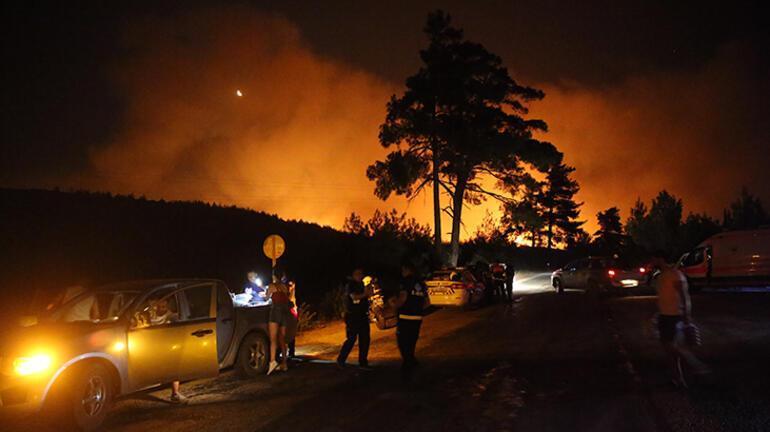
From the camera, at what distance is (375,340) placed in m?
15.5

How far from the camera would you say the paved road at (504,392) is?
6.87 m

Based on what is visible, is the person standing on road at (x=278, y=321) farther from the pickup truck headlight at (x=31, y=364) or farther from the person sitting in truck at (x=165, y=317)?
the pickup truck headlight at (x=31, y=364)

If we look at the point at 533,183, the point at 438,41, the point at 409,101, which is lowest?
the point at 533,183

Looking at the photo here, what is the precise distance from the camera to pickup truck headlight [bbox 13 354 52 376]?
676 centimetres

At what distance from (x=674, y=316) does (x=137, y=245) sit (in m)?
18.6

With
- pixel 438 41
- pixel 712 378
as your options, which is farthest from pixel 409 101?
pixel 712 378

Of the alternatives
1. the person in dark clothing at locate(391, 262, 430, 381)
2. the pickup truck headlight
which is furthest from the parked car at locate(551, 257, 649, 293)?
the pickup truck headlight

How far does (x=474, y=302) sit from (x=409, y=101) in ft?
54.1

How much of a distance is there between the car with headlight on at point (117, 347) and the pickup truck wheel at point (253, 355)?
0.05 feet

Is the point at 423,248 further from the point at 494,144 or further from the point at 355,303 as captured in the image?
the point at 355,303

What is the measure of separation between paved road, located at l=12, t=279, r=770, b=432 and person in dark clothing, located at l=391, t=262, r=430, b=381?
1.31 feet

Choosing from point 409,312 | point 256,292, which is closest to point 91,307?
point 409,312

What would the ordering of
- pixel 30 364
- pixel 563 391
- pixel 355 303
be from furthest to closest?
pixel 355 303, pixel 563 391, pixel 30 364

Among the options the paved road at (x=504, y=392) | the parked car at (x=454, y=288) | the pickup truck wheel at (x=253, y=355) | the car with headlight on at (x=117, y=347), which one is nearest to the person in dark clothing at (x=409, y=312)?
the paved road at (x=504, y=392)
